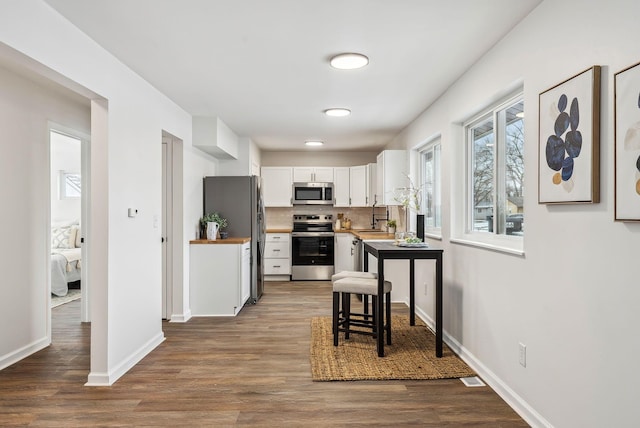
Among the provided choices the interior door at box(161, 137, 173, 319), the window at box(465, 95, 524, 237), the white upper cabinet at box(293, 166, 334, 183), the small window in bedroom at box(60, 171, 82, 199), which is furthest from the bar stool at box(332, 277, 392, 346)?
the small window in bedroom at box(60, 171, 82, 199)

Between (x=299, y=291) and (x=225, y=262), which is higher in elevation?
(x=225, y=262)

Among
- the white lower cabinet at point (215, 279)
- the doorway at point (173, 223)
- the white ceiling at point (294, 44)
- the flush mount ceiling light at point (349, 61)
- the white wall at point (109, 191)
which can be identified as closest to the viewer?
the white ceiling at point (294, 44)

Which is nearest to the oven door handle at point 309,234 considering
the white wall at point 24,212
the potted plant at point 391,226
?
the potted plant at point 391,226

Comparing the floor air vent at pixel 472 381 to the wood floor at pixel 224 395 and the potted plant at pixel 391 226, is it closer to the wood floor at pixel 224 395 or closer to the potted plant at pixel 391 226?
the wood floor at pixel 224 395

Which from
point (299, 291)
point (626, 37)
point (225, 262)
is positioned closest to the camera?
point (626, 37)

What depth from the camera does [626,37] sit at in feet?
5.22

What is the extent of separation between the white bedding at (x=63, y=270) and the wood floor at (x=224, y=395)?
225 cm

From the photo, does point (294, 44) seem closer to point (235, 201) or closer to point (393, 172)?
point (235, 201)

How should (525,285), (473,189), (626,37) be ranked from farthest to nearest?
(473,189) < (525,285) < (626,37)

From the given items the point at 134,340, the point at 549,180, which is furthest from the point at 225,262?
the point at 549,180

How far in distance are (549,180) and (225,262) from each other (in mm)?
3525

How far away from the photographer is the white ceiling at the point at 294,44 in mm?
2213

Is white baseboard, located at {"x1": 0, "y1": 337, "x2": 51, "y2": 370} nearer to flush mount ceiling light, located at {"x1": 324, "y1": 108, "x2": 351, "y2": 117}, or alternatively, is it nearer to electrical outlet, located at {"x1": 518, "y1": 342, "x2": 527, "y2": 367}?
flush mount ceiling light, located at {"x1": 324, "y1": 108, "x2": 351, "y2": 117}

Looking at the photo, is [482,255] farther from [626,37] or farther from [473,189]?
[626,37]
